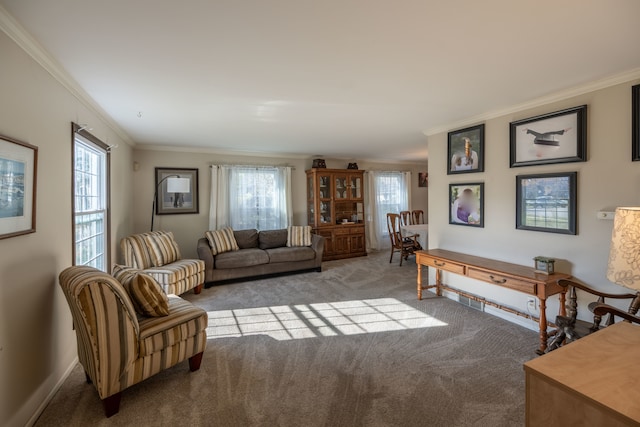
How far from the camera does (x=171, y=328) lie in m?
2.07

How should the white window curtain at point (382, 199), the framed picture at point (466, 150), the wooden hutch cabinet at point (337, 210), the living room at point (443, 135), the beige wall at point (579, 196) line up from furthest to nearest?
the white window curtain at point (382, 199) → the wooden hutch cabinet at point (337, 210) → the framed picture at point (466, 150) → the beige wall at point (579, 196) → the living room at point (443, 135)

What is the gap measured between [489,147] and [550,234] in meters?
1.14

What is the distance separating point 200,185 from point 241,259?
1807 millimetres

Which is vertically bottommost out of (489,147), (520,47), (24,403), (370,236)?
(24,403)

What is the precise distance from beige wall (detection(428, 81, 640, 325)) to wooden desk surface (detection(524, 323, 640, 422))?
5.16ft

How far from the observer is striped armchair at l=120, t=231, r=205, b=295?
3670 mm

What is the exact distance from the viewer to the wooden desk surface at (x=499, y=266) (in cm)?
256

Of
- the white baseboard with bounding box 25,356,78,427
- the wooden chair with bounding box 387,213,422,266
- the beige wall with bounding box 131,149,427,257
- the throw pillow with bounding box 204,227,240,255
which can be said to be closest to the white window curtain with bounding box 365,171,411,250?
the wooden chair with bounding box 387,213,422,266

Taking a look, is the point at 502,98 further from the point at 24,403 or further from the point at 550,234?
the point at 24,403

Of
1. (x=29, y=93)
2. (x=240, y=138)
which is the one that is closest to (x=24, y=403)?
(x=29, y=93)

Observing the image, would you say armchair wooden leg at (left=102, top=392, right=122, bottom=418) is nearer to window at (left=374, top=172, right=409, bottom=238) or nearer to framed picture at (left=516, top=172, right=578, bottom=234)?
framed picture at (left=516, top=172, right=578, bottom=234)

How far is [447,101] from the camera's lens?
291 cm

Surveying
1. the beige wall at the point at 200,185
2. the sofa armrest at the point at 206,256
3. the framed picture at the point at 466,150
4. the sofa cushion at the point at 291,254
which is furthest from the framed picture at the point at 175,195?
the framed picture at the point at 466,150

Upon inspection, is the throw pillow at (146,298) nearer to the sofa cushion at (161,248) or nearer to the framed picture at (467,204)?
the sofa cushion at (161,248)
